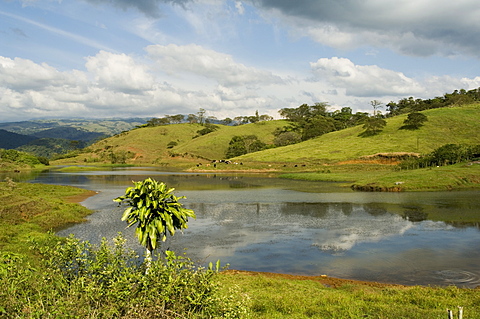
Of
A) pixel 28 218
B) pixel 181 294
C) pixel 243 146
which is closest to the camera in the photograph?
pixel 181 294

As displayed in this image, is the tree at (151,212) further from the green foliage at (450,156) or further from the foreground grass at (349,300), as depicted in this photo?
the green foliage at (450,156)

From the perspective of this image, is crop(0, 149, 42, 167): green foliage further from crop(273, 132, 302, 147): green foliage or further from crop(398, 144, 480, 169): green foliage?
crop(398, 144, 480, 169): green foliage

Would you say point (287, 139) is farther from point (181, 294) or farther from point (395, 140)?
point (181, 294)

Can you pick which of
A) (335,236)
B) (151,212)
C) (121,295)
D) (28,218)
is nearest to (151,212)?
(151,212)

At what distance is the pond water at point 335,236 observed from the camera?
2225 centimetres

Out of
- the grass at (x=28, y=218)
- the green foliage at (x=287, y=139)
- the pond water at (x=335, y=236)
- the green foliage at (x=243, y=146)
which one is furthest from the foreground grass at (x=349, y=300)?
the green foliage at (x=287, y=139)

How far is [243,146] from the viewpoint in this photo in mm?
168000

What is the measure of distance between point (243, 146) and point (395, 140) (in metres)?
70.2

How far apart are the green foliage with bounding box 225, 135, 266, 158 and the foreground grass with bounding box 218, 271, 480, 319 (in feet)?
481

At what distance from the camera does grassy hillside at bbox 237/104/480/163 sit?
11106cm

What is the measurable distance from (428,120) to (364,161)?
1847 inches

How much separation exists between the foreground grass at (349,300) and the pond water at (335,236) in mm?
3311

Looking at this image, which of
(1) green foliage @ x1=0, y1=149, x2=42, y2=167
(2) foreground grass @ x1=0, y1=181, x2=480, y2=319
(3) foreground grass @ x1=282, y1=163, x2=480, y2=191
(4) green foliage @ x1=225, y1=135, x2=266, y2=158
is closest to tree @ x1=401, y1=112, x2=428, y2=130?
(3) foreground grass @ x1=282, y1=163, x2=480, y2=191

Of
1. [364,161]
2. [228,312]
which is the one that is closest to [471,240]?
[228,312]
